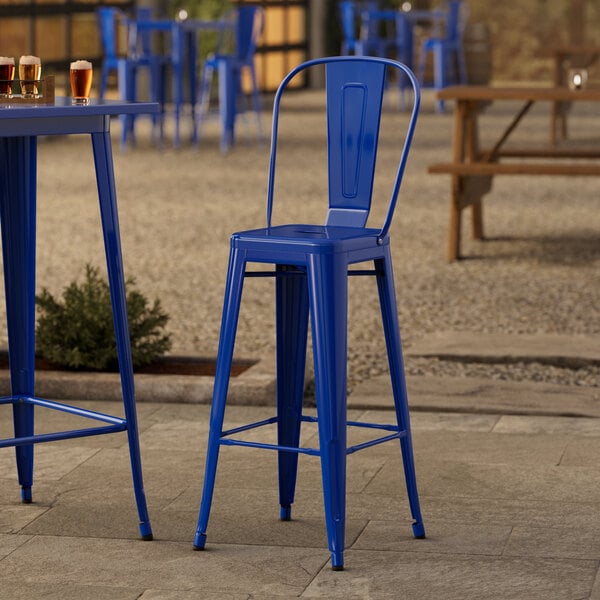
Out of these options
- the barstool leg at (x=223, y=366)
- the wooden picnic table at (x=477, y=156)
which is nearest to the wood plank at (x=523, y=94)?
the wooden picnic table at (x=477, y=156)

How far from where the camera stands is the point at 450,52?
1523 centimetres

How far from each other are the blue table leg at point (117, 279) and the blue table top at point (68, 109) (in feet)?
0.26

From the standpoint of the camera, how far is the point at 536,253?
21.3 ft

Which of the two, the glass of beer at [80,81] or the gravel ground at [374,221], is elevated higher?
the glass of beer at [80,81]

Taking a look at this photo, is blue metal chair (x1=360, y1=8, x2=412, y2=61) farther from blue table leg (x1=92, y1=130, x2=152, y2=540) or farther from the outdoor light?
blue table leg (x1=92, y1=130, x2=152, y2=540)

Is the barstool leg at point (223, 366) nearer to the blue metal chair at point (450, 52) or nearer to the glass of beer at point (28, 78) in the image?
the glass of beer at point (28, 78)

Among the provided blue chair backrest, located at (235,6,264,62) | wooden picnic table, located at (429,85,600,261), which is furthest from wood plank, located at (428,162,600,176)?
blue chair backrest, located at (235,6,264,62)

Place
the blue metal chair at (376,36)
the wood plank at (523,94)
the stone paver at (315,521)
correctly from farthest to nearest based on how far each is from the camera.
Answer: the blue metal chair at (376,36)
the wood plank at (523,94)
the stone paver at (315,521)

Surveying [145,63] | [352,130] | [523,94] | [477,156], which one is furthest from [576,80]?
[145,63]

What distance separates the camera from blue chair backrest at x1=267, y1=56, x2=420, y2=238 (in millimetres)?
2682

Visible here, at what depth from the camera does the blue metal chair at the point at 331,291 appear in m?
2.52

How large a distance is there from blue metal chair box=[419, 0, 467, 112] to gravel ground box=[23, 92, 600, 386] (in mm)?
3085

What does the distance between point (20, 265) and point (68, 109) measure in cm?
50

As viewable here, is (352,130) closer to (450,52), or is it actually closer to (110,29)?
(110,29)
